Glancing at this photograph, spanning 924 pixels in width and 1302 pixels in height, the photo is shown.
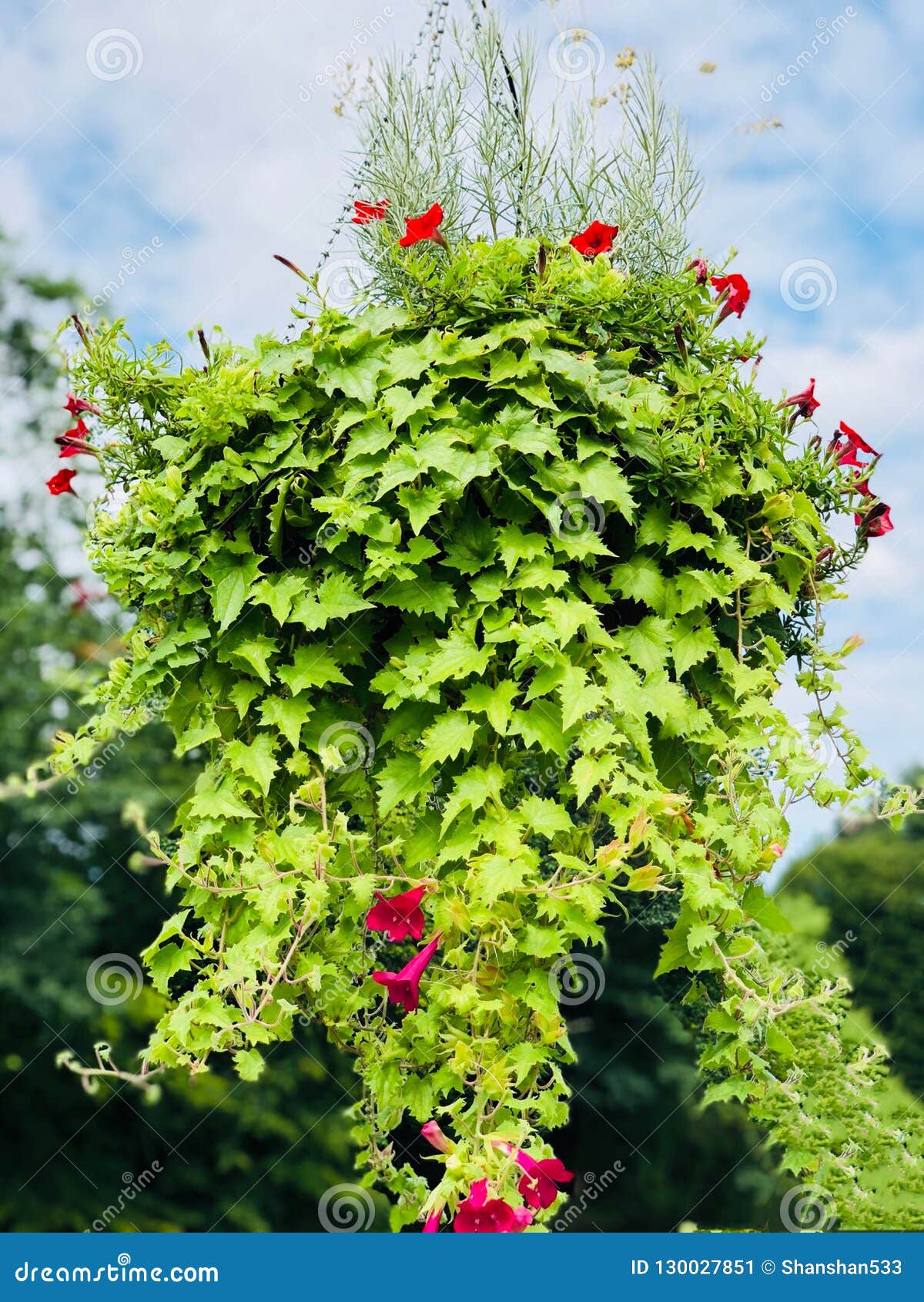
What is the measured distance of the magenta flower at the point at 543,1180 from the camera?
2.06 meters

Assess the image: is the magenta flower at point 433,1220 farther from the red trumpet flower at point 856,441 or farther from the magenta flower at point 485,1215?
the red trumpet flower at point 856,441

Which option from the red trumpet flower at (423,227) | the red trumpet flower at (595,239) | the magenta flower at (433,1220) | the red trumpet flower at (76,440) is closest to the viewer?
the magenta flower at (433,1220)

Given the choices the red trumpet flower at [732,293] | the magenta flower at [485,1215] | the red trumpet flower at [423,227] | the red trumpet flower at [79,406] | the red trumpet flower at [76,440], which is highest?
the red trumpet flower at [732,293]

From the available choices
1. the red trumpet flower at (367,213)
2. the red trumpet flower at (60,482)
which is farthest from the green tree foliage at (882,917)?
the red trumpet flower at (60,482)

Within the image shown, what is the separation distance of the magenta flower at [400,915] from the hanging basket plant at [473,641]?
0.03 ft

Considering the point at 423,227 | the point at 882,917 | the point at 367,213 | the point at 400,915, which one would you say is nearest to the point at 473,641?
the point at 400,915

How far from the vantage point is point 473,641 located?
85.7 inches

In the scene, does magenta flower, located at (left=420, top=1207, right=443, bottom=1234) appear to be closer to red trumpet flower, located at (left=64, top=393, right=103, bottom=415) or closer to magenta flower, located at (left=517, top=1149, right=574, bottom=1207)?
magenta flower, located at (left=517, top=1149, right=574, bottom=1207)

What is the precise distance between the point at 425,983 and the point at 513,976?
0.25 meters

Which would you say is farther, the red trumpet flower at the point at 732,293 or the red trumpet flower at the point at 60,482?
the red trumpet flower at the point at 60,482

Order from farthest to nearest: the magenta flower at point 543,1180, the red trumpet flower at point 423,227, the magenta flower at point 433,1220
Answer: the red trumpet flower at point 423,227 → the magenta flower at point 543,1180 → the magenta flower at point 433,1220

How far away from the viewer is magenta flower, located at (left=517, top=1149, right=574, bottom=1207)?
2061 millimetres

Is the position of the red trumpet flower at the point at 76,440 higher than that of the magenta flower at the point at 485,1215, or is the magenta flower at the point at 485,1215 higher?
the red trumpet flower at the point at 76,440

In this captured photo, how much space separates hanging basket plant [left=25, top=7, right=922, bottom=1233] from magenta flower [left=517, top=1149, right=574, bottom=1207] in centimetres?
1
